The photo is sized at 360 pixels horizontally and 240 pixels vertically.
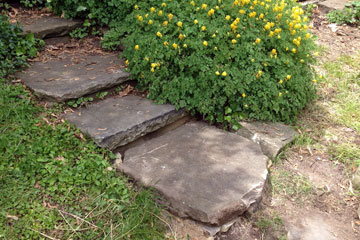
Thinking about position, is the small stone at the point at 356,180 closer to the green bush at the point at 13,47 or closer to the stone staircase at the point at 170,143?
the stone staircase at the point at 170,143

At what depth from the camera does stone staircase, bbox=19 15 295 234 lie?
8.66 feet

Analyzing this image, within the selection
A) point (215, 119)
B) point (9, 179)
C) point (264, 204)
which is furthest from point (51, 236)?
point (215, 119)

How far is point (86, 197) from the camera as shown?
2.67 m

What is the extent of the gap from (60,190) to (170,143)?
100 centimetres

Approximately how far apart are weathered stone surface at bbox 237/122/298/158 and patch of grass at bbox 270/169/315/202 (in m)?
0.20

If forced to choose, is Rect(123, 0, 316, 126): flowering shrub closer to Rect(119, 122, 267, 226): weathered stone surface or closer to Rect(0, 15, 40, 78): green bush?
Rect(119, 122, 267, 226): weathered stone surface

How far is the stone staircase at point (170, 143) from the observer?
2.64 m

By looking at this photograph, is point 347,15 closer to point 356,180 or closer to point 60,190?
point 356,180

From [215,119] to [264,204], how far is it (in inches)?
39.7

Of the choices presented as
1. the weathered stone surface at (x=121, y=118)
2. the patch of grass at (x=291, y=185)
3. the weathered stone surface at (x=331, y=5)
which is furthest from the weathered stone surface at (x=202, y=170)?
the weathered stone surface at (x=331, y=5)

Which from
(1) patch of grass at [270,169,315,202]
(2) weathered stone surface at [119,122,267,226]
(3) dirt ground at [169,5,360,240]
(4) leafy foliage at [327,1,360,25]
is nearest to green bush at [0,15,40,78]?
(2) weathered stone surface at [119,122,267,226]

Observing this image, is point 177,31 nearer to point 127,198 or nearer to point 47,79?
point 47,79

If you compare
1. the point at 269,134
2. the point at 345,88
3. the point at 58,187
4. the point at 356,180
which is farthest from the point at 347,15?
the point at 58,187

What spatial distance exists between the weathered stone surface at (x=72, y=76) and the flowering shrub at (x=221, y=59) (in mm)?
241
